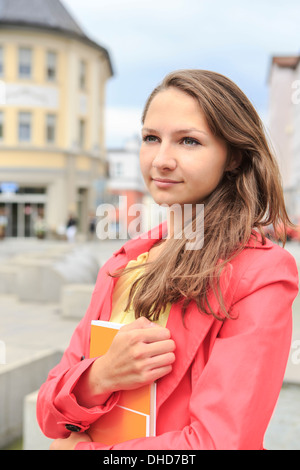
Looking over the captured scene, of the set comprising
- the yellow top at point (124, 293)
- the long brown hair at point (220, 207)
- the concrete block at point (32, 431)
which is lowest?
the concrete block at point (32, 431)

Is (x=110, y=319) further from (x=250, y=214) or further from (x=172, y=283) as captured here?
(x=250, y=214)

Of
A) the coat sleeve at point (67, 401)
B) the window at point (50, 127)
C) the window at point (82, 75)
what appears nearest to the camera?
the coat sleeve at point (67, 401)

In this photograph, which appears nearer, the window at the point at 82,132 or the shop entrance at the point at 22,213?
the shop entrance at the point at 22,213

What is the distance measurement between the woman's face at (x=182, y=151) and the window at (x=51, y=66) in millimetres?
32368

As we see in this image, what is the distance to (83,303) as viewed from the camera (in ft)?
25.6

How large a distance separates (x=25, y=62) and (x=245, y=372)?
109 ft

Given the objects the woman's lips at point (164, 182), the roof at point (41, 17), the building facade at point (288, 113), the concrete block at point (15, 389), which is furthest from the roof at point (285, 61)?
the woman's lips at point (164, 182)

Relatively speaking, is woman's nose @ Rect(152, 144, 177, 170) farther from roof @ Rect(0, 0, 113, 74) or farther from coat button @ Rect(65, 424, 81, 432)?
roof @ Rect(0, 0, 113, 74)

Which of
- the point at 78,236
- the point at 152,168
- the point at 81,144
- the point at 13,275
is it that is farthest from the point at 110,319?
the point at 81,144

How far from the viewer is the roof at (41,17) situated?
102 feet

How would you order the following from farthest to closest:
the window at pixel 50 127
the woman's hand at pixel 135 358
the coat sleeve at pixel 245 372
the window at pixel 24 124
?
the window at pixel 50 127, the window at pixel 24 124, the woman's hand at pixel 135 358, the coat sleeve at pixel 245 372

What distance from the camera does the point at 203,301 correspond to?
4.11 ft

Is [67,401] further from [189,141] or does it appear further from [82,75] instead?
[82,75]

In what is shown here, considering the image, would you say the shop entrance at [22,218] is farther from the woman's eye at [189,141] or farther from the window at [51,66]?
the woman's eye at [189,141]
